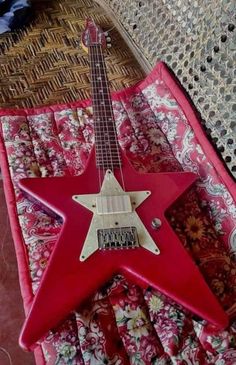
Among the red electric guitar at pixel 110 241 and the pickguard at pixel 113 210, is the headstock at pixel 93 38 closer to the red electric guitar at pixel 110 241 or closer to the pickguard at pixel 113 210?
the red electric guitar at pixel 110 241

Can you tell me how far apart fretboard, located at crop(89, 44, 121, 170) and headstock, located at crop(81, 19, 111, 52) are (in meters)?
0.05

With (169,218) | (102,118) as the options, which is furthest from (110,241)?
(102,118)

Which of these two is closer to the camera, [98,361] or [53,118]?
[98,361]

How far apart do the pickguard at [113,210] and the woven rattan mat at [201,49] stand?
26cm

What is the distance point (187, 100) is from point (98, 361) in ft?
2.20

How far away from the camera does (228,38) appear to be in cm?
111

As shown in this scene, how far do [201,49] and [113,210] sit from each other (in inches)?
20.0

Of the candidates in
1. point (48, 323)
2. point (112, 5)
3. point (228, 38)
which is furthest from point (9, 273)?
point (112, 5)

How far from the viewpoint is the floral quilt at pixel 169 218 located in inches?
33.7

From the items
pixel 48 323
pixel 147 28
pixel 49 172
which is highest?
pixel 147 28

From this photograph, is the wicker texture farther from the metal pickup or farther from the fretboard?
the metal pickup

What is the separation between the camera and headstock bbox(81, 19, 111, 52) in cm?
134

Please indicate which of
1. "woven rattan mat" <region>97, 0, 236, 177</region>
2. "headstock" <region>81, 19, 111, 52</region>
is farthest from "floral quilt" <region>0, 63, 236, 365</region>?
"headstock" <region>81, 19, 111, 52</region>

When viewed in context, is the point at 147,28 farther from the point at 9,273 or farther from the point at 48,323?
the point at 48,323
